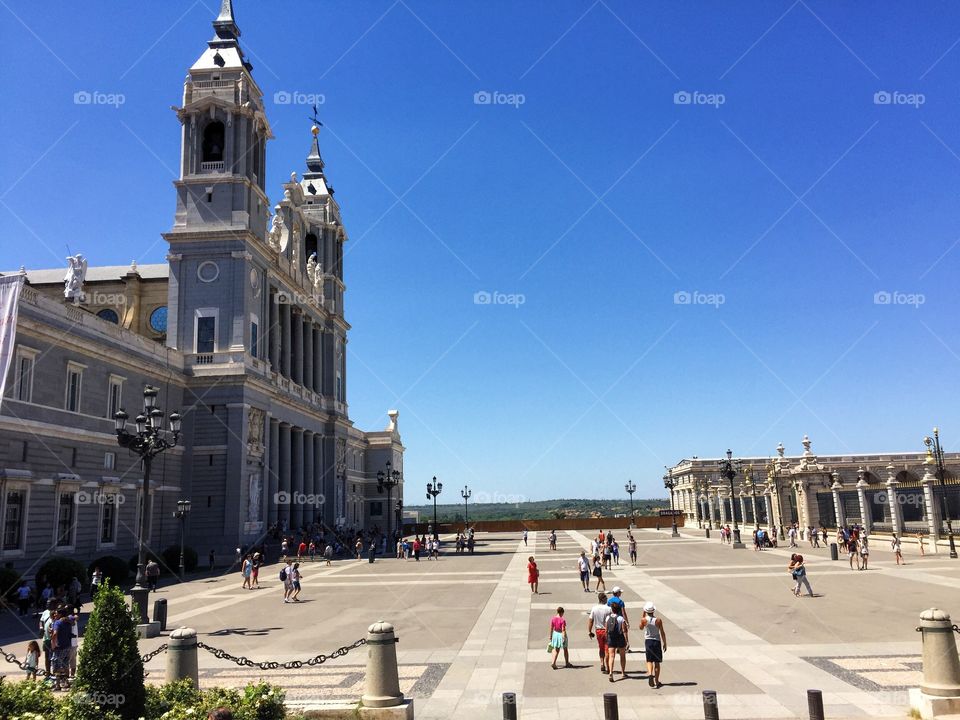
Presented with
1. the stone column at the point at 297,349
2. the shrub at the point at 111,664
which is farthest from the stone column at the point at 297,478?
the shrub at the point at 111,664

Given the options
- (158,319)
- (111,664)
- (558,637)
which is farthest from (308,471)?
(111,664)

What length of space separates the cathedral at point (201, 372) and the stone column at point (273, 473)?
24 cm

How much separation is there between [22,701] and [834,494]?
150 feet

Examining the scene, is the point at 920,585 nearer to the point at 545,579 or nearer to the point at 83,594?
the point at 545,579

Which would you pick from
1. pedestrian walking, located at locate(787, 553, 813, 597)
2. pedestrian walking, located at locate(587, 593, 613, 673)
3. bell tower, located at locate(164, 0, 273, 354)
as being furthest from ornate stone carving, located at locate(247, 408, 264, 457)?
pedestrian walking, located at locate(587, 593, 613, 673)

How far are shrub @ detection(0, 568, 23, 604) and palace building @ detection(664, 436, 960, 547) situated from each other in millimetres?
40421

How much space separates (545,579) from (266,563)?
22.4 meters

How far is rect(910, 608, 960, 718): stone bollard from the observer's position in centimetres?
980

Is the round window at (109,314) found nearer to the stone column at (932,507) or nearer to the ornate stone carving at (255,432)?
the ornate stone carving at (255,432)

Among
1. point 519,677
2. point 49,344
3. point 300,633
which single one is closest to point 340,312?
point 49,344

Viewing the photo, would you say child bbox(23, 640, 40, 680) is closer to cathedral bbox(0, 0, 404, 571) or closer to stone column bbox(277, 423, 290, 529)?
cathedral bbox(0, 0, 404, 571)

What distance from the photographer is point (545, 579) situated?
100 ft

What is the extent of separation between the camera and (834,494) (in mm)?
44844

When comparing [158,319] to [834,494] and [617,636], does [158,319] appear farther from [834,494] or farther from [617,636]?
[617,636]
